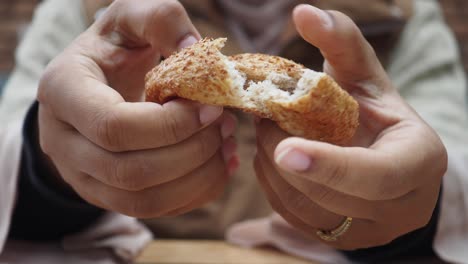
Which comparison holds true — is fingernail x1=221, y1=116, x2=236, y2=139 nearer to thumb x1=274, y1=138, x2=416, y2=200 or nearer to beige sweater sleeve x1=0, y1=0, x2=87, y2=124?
thumb x1=274, y1=138, x2=416, y2=200

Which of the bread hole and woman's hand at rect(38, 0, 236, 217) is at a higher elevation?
the bread hole

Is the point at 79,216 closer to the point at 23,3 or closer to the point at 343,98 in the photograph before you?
the point at 343,98

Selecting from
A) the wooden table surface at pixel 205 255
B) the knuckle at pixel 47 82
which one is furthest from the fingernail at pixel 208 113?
the wooden table surface at pixel 205 255

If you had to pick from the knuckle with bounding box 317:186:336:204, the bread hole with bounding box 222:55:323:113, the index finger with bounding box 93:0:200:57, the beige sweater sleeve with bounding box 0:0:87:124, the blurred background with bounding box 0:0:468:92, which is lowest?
the blurred background with bounding box 0:0:468:92

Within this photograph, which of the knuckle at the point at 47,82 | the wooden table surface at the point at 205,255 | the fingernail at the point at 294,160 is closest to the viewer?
the fingernail at the point at 294,160

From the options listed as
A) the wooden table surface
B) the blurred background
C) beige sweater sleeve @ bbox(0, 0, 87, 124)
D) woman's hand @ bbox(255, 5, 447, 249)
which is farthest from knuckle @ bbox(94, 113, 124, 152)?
the blurred background

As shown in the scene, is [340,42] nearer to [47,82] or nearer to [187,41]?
[187,41]

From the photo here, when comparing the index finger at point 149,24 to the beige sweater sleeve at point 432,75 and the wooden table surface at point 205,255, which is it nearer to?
the wooden table surface at point 205,255
